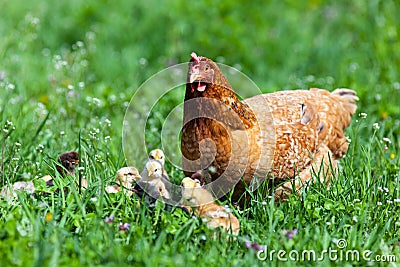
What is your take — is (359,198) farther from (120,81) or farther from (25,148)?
(120,81)

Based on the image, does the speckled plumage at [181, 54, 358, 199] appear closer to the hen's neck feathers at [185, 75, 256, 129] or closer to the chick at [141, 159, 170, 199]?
the hen's neck feathers at [185, 75, 256, 129]

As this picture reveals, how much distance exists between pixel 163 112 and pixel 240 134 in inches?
89.1

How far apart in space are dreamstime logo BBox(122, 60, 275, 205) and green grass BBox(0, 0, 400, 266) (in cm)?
7

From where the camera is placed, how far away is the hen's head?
401 cm

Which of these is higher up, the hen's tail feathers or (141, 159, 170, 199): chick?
the hen's tail feathers

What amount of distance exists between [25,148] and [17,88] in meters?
1.57

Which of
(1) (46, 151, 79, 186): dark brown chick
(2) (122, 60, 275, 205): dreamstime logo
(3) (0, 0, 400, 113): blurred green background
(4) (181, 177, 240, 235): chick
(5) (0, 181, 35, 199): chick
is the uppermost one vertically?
(3) (0, 0, 400, 113): blurred green background

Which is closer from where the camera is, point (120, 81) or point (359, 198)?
point (359, 198)

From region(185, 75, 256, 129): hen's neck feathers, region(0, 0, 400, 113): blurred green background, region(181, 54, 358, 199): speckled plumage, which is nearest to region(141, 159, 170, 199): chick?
Result: region(181, 54, 358, 199): speckled plumage

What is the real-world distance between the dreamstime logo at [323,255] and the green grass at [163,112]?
33 millimetres

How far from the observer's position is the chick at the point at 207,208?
3.69 meters

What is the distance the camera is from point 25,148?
4.95 metres

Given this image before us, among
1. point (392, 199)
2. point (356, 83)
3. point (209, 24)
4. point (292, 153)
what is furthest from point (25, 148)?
point (209, 24)

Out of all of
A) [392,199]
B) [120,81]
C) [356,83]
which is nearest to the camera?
[392,199]
